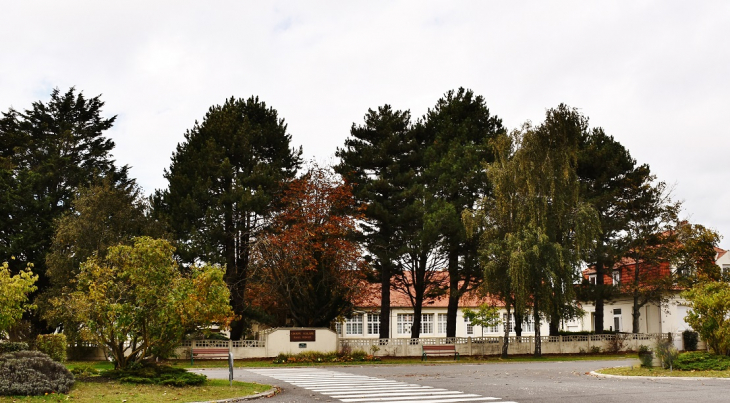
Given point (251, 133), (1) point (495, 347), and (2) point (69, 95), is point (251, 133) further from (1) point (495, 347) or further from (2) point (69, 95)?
(1) point (495, 347)

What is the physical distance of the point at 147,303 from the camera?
60.2ft

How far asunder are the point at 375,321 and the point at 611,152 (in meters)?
28.8

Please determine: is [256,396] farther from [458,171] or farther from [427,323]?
[427,323]

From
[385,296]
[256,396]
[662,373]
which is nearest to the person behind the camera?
[256,396]

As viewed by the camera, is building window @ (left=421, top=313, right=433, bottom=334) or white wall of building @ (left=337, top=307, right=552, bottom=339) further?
building window @ (left=421, top=313, right=433, bottom=334)

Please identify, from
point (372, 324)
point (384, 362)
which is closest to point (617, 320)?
point (372, 324)

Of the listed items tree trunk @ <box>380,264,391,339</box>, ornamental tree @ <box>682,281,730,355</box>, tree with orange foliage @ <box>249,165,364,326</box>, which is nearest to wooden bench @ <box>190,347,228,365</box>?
tree with orange foliage @ <box>249,165,364,326</box>

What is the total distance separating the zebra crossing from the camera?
14988mm

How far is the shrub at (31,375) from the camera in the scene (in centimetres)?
1463

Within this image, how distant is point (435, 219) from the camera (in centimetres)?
3650

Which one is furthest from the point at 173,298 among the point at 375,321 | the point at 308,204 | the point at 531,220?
Result: the point at 375,321

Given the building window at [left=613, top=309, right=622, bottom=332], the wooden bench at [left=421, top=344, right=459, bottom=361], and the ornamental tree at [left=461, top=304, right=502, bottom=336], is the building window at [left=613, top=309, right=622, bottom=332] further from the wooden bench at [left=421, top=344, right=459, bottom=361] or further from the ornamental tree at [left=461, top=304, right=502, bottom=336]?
the wooden bench at [left=421, top=344, right=459, bottom=361]

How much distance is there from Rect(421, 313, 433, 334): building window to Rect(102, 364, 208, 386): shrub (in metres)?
45.8

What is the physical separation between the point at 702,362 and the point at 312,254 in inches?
795
